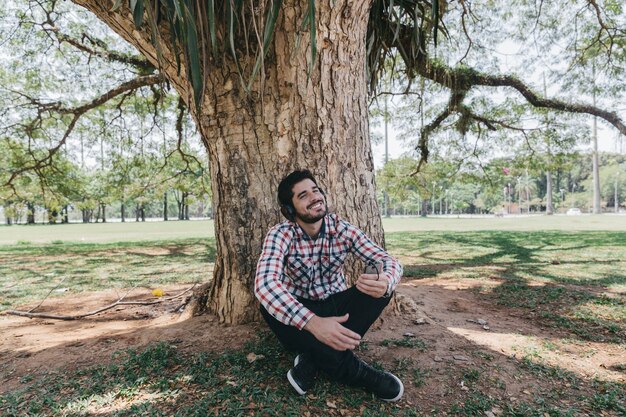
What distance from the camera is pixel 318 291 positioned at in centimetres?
220

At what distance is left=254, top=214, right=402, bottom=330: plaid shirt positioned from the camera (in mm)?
1987

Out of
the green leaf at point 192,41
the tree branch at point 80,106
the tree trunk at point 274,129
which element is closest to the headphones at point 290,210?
the tree trunk at point 274,129

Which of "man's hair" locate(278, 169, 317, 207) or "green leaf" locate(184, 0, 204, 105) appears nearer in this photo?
"green leaf" locate(184, 0, 204, 105)

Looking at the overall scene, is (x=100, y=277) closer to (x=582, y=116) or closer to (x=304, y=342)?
(x=304, y=342)

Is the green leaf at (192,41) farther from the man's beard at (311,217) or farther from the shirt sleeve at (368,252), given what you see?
the shirt sleeve at (368,252)

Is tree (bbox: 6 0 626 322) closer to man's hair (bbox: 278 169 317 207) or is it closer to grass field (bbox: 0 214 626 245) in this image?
man's hair (bbox: 278 169 317 207)

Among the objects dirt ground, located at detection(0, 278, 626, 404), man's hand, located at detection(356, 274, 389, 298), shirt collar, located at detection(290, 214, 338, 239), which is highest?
shirt collar, located at detection(290, 214, 338, 239)

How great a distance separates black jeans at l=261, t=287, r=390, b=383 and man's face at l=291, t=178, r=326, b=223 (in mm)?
489

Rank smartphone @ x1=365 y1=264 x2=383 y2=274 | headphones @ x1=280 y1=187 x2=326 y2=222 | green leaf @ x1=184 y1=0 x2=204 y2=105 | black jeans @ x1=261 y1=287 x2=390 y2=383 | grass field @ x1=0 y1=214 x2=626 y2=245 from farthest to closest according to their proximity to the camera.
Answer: grass field @ x1=0 y1=214 x2=626 y2=245
headphones @ x1=280 y1=187 x2=326 y2=222
smartphone @ x1=365 y1=264 x2=383 y2=274
green leaf @ x1=184 y1=0 x2=204 y2=105
black jeans @ x1=261 y1=287 x2=390 y2=383

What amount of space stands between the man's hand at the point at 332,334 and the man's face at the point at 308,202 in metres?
0.63

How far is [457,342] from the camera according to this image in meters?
2.51

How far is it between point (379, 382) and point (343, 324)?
34 cm

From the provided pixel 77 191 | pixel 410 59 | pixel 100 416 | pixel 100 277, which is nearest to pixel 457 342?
pixel 100 416

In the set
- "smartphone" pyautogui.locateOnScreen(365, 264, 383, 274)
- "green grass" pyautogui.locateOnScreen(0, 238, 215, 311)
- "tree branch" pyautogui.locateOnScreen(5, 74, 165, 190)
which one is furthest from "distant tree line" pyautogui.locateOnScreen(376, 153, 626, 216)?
"smartphone" pyautogui.locateOnScreen(365, 264, 383, 274)
